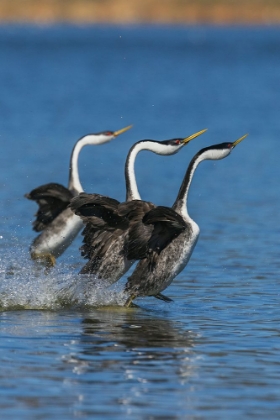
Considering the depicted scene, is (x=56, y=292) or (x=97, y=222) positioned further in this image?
(x=97, y=222)

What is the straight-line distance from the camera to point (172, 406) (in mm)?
7320

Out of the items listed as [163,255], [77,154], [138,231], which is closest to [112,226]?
[138,231]

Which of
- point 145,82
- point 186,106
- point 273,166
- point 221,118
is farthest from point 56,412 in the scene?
point 145,82

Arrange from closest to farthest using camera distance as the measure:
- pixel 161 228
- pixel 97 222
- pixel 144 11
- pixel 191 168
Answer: pixel 161 228 < pixel 97 222 < pixel 191 168 < pixel 144 11

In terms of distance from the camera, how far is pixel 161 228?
36.3ft

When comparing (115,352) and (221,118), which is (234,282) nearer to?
(115,352)

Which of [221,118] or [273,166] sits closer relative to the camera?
[273,166]

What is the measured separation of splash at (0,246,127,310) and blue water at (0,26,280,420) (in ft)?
0.05

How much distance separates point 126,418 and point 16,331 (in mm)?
2742

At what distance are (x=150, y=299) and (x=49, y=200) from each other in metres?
2.97

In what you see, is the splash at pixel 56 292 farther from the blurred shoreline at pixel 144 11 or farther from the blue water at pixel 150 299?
the blurred shoreline at pixel 144 11

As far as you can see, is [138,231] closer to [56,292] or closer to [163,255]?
[163,255]

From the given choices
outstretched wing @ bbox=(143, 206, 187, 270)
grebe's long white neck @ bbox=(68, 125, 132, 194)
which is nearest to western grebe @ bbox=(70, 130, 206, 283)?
outstretched wing @ bbox=(143, 206, 187, 270)

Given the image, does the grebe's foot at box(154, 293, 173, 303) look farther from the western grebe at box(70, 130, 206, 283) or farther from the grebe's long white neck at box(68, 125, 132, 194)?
the grebe's long white neck at box(68, 125, 132, 194)
